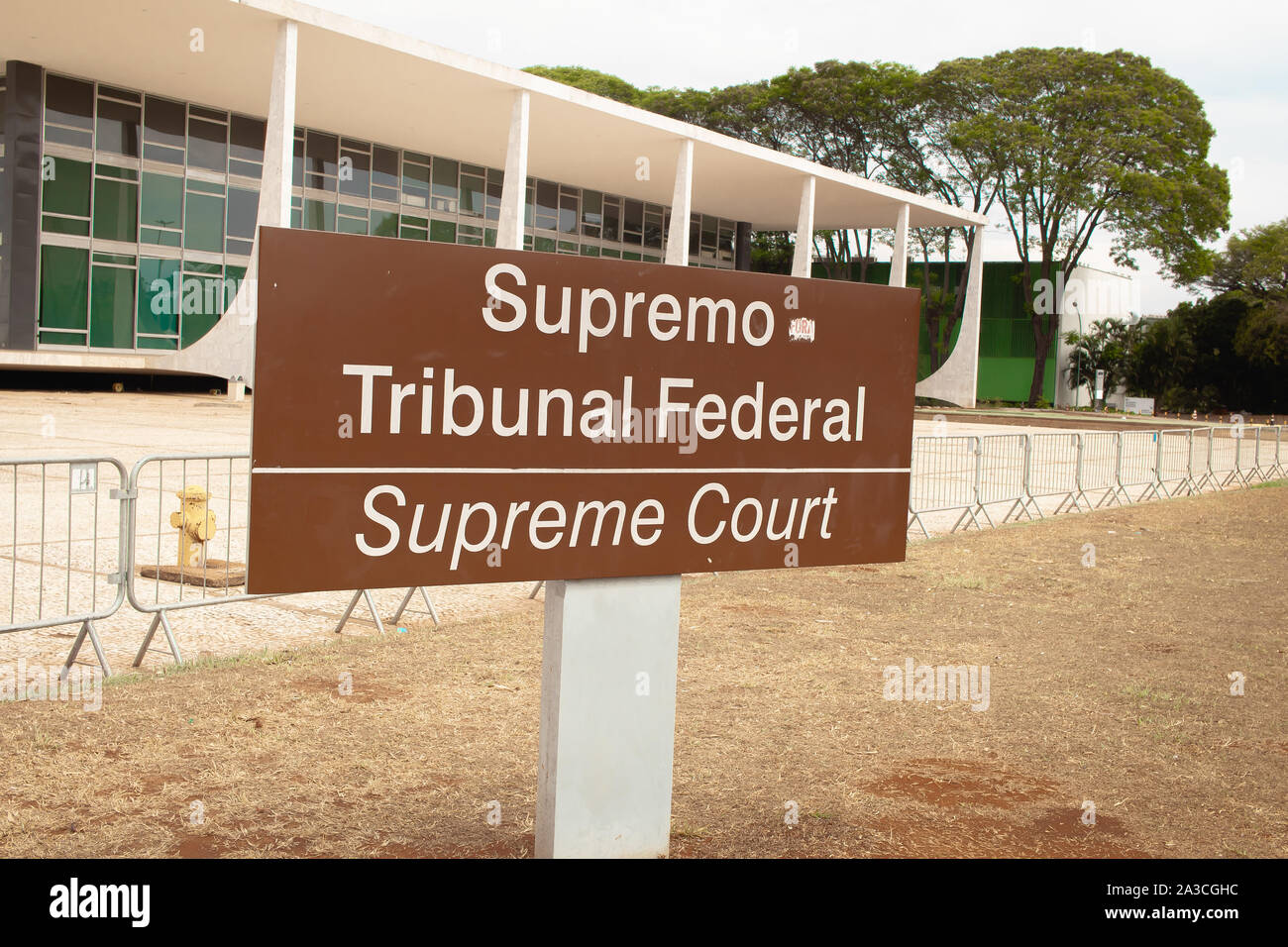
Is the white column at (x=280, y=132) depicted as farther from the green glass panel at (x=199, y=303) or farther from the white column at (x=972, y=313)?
the white column at (x=972, y=313)

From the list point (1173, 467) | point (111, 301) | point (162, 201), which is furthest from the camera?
point (162, 201)

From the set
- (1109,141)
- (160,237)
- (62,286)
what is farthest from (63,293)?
(1109,141)

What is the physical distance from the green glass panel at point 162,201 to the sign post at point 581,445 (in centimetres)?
2805

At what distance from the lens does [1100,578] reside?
1024 centimetres

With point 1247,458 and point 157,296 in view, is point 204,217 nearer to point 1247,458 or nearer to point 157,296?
point 157,296

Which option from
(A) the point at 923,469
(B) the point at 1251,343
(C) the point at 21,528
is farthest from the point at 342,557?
(B) the point at 1251,343

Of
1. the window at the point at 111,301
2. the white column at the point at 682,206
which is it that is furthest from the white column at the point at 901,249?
the window at the point at 111,301

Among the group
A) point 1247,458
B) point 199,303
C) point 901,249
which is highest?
point 901,249

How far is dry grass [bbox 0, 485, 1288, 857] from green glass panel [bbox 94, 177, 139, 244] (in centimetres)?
2406

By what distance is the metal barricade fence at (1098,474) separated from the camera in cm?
1648

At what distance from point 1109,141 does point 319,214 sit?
29710 millimetres

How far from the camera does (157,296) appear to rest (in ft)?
93.2

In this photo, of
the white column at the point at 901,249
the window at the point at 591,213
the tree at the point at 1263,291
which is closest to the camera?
the window at the point at 591,213

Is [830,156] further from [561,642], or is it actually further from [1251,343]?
[561,642]
